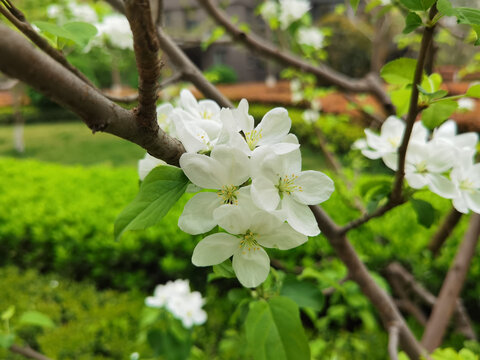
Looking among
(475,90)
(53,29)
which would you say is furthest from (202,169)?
(475,90)

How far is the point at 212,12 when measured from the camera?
140 cm

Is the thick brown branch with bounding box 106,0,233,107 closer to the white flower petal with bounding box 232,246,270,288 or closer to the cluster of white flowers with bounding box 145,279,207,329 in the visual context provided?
the white flower petal with bounding box 232,246,270,288

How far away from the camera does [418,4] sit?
462 mm

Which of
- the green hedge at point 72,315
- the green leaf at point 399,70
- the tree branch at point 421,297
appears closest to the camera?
the green leaf at point 399,70

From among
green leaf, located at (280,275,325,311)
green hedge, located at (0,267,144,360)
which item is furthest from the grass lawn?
green leaf, located at (280,275,325,311)

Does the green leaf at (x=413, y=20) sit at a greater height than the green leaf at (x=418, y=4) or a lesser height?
lesser

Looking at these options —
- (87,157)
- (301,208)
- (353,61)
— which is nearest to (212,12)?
(301,208)

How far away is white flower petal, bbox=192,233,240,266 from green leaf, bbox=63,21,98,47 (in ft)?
1.06

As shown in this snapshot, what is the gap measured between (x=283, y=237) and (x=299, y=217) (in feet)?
0.12

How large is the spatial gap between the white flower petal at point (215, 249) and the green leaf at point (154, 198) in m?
0.06

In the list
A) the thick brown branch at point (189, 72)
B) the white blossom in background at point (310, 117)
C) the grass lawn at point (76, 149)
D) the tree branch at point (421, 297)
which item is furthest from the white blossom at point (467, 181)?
the grass lawn at point (76, 149)

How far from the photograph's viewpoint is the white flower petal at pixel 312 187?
0.49 metres

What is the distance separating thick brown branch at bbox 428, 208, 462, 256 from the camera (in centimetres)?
125

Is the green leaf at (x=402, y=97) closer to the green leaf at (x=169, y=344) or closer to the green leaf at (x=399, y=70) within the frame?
the green leaf at (x=399, y=70)
